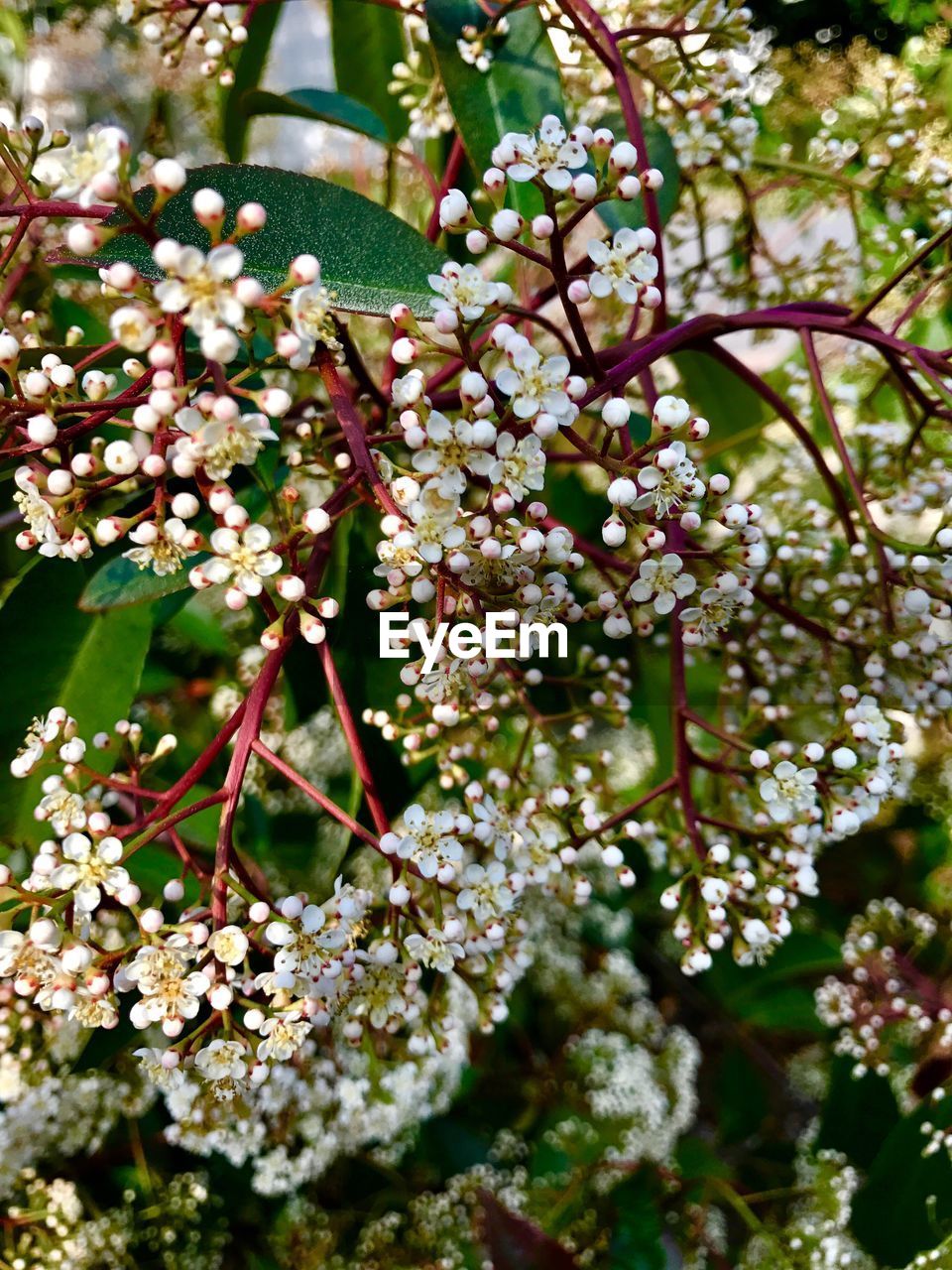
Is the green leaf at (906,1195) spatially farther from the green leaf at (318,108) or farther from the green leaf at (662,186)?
the green leaf at (318,108)

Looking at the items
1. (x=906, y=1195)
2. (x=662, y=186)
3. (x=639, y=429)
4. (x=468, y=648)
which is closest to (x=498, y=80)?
(x=662, y=186)

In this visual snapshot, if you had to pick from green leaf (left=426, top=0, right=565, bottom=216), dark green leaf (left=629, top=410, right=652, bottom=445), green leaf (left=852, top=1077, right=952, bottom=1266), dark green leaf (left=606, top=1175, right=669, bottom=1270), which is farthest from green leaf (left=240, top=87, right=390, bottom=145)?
dark green leaf (left=606, top=1175, right=669, bottom=1270)

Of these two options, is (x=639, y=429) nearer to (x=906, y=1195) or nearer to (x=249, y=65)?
(x=249, y=65)

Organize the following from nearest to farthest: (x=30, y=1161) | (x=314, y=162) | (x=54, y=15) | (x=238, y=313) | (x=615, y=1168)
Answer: (x=238, y=313), (x=30, y=1161), (x=615, y=1168), (x=54, y=15), (x=314, y=162)

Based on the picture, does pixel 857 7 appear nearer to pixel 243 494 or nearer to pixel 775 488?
pixel 775 488

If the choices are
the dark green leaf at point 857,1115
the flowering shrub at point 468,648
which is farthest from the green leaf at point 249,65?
the dark green leaf at point 857,1115

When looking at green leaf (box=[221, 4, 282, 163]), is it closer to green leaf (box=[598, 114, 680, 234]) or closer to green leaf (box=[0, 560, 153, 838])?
green leaf (box=[598, 114, 680, 234])

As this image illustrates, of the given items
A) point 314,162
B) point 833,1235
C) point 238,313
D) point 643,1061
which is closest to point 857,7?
point 314,162
